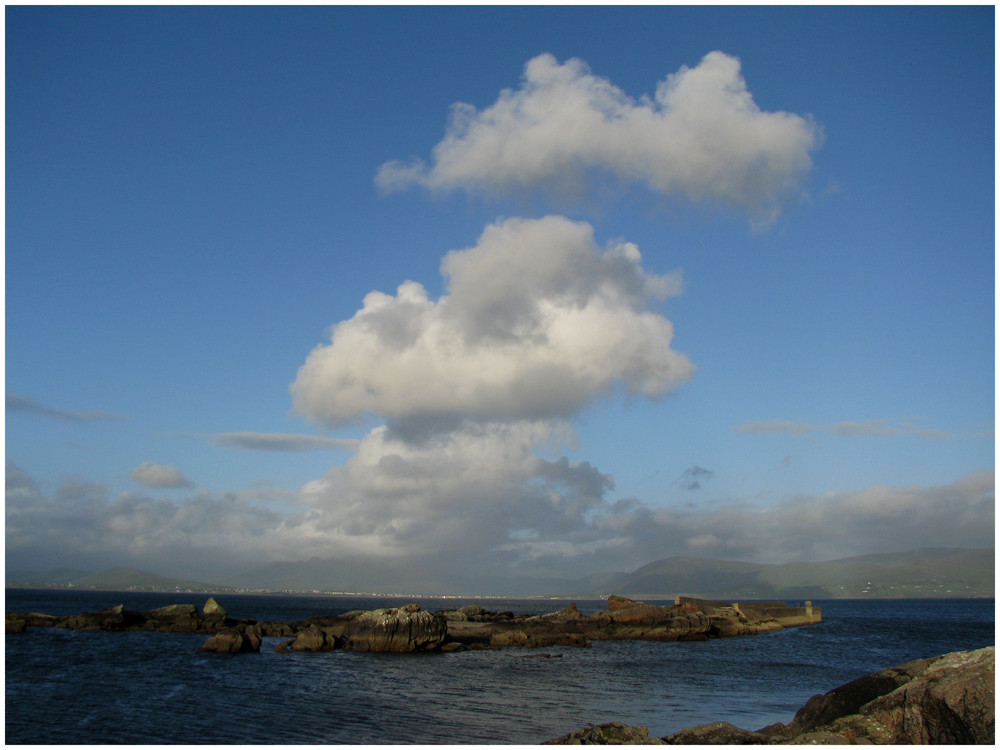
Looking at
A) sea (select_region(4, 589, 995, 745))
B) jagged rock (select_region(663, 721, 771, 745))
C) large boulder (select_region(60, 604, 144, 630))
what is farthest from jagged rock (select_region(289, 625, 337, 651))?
jagged rock (select_region(663, 721, 771, 745))

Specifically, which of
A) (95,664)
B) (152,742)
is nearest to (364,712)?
(152,742)

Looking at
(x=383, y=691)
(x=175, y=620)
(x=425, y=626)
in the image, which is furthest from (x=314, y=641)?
(x=175, y=620)

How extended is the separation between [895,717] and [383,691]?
2505cm

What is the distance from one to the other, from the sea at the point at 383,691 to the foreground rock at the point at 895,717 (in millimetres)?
5856

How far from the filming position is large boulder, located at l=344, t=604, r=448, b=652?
56.8m

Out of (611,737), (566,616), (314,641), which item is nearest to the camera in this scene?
(611,737)

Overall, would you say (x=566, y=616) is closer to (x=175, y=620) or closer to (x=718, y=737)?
(x=175, y=620)

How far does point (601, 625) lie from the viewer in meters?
81.8

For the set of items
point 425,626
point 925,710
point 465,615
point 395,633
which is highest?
point 925,710

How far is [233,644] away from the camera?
175ft

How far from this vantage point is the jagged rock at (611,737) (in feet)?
58.2

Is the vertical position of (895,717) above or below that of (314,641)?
above

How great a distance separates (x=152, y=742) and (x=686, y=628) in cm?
6536

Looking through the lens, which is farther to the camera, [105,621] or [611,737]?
[105,621]
